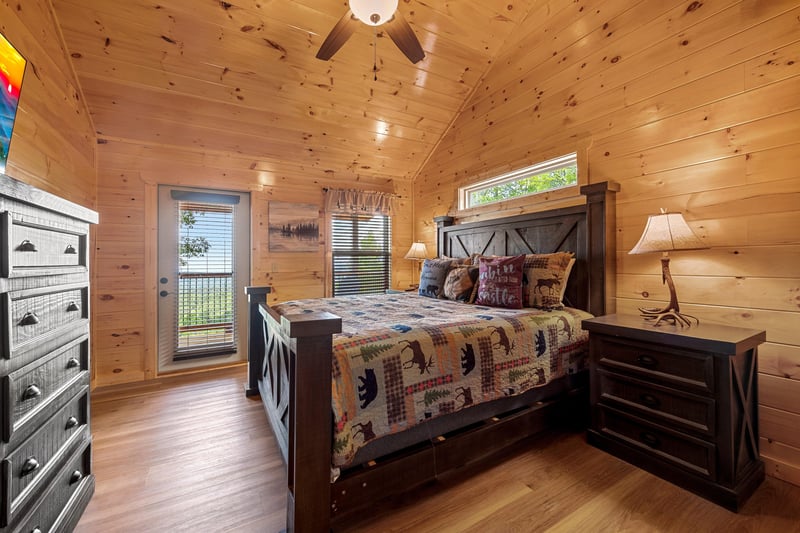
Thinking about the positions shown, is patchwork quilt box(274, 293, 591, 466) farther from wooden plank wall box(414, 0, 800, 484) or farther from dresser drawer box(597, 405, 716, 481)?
wooden plank wall box(414, 0, 800, 484)

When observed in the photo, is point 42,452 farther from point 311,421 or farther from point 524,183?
point 524,183

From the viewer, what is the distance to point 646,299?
2.38 metres

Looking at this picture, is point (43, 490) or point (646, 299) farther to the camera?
point (646, 299)

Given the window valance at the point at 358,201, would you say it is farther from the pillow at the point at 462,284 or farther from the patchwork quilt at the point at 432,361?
the patchwork quilt at the point at 432,361

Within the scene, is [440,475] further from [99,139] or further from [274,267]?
[99,139]

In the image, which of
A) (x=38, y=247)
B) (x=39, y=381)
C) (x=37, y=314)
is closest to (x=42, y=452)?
(x=39, y=381)

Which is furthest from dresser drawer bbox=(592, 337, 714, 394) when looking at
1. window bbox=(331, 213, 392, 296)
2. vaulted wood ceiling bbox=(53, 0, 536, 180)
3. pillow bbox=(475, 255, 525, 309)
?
window bbox=(331, 213, 392, 296)

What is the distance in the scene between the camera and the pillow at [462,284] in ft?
10.00

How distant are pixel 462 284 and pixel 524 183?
1.28 meters

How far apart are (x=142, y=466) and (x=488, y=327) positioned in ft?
7.04

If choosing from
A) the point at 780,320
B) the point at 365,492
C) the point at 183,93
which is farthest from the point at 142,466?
the point at 780,320

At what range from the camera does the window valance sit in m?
4.31

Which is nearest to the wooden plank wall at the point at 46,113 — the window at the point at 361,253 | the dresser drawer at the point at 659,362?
the window at the point at 361,253

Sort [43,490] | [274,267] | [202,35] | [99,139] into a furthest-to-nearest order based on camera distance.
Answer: [274,267] < [99,139] < [202,35] < [43,490]
